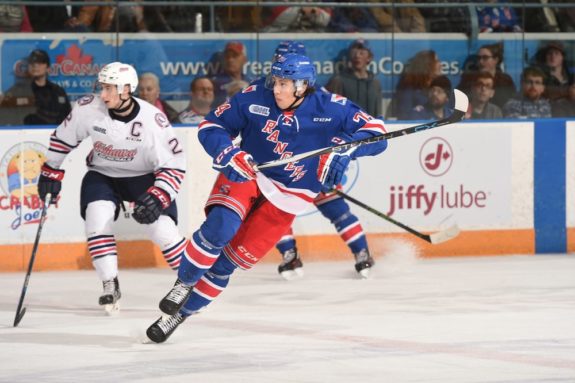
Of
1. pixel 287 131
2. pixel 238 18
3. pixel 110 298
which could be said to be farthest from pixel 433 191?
pixel 287 131

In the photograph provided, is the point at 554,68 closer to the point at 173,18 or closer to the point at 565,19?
the point at 565,19

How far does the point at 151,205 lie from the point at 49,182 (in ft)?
1.83

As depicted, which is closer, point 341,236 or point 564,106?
point 341,236

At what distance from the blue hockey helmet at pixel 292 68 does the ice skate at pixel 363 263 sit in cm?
217

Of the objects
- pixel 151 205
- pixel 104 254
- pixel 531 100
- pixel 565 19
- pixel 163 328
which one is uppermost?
pixel 565 19

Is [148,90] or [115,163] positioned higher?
[148,90]

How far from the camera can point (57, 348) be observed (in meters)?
5.12

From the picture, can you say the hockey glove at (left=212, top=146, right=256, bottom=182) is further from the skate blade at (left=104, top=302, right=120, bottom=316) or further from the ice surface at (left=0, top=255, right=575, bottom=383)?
the skate blade at (left=104, top=302, right=120, bottom=316)

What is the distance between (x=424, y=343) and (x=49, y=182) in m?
2.00

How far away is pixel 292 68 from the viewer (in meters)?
5.12

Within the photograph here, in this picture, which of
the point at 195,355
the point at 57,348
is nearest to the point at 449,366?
the point at 195,355

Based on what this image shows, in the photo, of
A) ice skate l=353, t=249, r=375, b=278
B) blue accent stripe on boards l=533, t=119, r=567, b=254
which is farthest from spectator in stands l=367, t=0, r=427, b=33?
ice skate l=353, t=249, r=375, b=278

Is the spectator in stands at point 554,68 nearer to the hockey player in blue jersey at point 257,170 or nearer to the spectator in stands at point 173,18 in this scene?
the spectator in stands at point 173,18

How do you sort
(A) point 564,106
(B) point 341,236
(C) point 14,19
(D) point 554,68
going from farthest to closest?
(D) point 554,68 → (A) point 564,106 → (C) point 14,19 → (B) point 341,236
